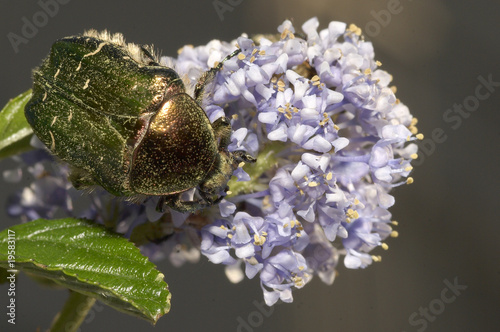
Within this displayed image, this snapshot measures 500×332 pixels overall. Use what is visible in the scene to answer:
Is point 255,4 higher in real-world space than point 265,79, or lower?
lower

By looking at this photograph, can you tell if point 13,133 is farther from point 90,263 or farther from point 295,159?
point 295,159

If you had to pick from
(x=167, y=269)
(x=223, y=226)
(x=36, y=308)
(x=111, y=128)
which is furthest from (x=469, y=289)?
(x=111, y=128)

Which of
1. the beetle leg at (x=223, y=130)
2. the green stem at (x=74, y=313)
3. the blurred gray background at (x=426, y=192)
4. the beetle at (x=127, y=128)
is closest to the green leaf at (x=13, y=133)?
the beetle at (x=127, y=128)

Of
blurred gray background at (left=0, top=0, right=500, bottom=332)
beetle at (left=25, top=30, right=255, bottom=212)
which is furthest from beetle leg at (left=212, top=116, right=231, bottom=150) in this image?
blurred gray background at (left=0, top=0, right=500, bottom=332)

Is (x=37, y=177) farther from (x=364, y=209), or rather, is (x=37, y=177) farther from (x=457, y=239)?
(x=457, y=239)

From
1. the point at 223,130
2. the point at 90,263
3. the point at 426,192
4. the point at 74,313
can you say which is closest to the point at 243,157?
the point at 223,130

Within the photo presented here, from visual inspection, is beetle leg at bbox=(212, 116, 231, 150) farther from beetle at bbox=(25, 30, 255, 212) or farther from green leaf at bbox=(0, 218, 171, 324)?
green leaf at bbox=(0, 218, 171, 324)

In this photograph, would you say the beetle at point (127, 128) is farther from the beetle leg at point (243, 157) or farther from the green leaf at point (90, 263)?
the green leaf at point (90, 263)
